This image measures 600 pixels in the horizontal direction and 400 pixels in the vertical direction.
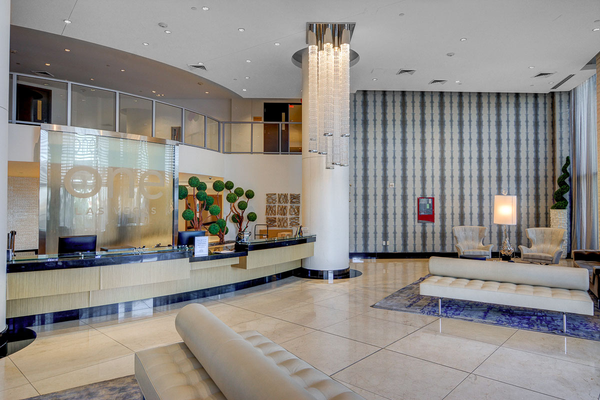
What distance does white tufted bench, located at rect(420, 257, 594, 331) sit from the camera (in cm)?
418

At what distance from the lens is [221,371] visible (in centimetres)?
176

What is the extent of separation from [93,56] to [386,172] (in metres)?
9.24

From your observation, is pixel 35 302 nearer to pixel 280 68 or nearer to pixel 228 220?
pixel 280 68

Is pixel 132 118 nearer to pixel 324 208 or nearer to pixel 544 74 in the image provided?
pixel 324 208

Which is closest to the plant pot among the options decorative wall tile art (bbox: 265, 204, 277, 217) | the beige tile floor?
the beige tile floor

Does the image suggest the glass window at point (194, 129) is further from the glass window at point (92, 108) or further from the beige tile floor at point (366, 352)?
the beige tile floor at point (366, 352)

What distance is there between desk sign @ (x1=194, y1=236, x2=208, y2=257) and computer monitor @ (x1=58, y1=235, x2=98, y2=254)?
4.60ft

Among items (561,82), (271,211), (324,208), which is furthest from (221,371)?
(561,82)

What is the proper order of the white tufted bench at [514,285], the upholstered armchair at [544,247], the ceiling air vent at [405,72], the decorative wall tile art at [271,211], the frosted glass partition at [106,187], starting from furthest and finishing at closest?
the decorative wall tile art at [271,211] < the ceiling air vent at [405,72] < the upholstered armchair at [544,247] < the frosted glass partition at [106,187] < the white tufted bench at [514,285]

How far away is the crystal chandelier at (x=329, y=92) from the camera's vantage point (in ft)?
19.9

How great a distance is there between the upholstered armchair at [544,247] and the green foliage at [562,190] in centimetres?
162

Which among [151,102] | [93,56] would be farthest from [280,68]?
[93,56]

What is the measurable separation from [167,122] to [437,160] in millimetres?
7792

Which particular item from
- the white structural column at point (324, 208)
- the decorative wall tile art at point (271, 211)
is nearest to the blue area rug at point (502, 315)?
the white structural column at point (324, 208)
